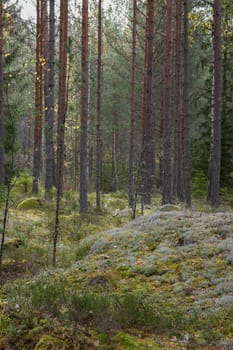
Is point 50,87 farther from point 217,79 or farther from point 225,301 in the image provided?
point 225,301

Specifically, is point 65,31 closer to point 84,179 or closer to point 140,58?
point 84,179

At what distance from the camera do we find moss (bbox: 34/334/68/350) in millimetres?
3121

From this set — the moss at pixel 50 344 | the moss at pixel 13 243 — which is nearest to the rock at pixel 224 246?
the moss at pixel 50 344

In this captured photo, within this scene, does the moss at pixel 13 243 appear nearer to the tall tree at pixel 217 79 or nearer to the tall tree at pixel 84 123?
the tall tree at pixel 84 123

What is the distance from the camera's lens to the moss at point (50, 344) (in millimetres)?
3121

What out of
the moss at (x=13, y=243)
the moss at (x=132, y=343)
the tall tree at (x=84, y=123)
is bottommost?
the moss at (x=13, y=243)

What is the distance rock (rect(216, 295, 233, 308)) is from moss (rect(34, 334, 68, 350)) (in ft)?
7.07

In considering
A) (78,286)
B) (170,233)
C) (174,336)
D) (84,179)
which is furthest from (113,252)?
(84,179)

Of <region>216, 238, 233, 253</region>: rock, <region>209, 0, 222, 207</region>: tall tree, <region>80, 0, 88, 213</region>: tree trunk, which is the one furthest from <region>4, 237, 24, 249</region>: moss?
<region>209, 0, 222, 207</region>: tall tree

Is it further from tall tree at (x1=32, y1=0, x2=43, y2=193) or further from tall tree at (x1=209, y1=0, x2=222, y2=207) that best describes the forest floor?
tall tree at (x1=32, y1=0, x2=43, y2=193)

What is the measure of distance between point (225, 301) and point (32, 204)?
11189 millimetres

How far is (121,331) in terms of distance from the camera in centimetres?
363

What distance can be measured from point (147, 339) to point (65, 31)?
14541 millimetres

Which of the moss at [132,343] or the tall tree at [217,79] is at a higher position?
the tall tree at [217,79]
